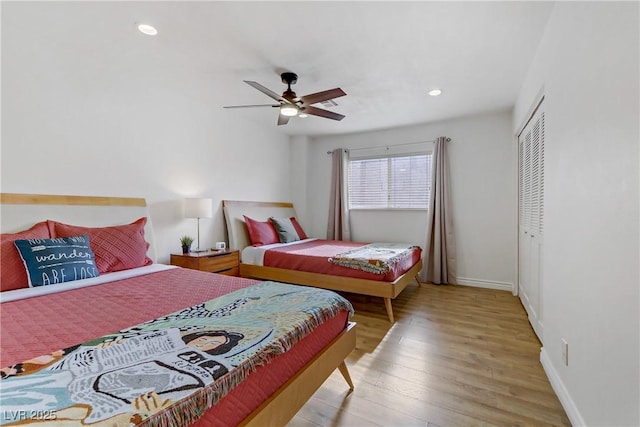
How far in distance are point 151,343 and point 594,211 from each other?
201cm

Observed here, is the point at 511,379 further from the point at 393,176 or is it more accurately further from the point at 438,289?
the point at 393,176

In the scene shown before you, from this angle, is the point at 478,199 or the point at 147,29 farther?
the point at 478,199

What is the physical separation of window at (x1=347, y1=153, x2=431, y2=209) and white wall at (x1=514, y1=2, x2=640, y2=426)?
2477mm

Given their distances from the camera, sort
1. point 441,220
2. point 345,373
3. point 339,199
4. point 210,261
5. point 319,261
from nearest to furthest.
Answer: point 345,373
point 210,261
point 319,261
point 441,220
point 339,199

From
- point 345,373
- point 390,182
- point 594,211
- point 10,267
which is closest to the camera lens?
point 594,211

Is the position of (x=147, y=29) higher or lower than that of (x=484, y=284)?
higher

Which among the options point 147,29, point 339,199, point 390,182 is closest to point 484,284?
point 390,182

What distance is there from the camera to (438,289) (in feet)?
13.0

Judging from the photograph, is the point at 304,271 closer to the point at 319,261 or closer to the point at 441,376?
the point at 319,261

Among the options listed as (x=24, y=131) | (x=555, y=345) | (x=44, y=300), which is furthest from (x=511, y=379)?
(x=24, y=131)

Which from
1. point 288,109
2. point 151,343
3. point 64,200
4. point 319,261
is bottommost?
point 319,261

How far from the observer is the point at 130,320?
1365 millimetres

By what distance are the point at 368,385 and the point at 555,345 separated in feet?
4.07

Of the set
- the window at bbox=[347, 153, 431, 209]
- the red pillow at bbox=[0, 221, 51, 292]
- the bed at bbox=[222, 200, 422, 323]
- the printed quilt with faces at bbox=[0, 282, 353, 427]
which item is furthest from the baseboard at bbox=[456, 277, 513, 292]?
the red pillow at bbox=[0, 221, 51, 292]
